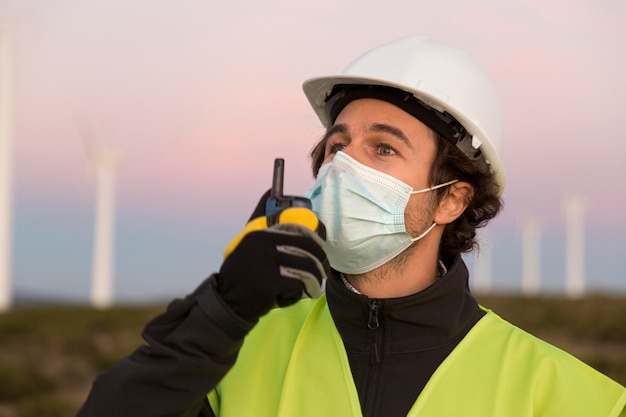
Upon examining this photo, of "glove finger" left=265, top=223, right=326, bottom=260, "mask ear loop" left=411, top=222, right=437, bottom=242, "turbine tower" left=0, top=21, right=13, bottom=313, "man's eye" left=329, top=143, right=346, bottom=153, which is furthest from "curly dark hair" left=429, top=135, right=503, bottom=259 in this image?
"turbine tower" left=0, top=21, right=13, bottom=313

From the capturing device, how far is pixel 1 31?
22.9 m

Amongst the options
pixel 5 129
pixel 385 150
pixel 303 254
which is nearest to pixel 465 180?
pixel 385 150

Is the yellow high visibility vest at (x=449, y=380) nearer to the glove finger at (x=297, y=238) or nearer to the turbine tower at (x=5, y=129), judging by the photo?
the glove finger at (x=297, y=238)

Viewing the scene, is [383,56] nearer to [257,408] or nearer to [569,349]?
[257,408]

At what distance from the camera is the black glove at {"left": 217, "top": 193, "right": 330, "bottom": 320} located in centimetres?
284

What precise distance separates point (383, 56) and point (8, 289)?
69.1ft

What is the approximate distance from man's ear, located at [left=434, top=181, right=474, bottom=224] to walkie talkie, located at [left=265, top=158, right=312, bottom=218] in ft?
3.51

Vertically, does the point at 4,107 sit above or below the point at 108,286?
above

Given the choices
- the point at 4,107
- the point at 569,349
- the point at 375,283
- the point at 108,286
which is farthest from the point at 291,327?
the point at 108,286

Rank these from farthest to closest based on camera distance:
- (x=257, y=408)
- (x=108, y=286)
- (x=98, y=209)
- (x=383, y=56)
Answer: (x=108, y=286)
(x=98, y=209)
(x=383, y=56)
(x=257, y=408)

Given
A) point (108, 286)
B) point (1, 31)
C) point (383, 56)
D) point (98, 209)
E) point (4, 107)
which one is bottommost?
point (108, 286)

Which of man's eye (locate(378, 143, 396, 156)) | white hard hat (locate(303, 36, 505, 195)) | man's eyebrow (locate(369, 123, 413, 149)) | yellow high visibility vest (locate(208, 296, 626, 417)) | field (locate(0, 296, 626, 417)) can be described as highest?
white hard hat (locate(303, 36, 505, 195))

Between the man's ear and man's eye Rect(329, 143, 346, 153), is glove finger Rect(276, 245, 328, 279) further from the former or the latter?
the man's ear

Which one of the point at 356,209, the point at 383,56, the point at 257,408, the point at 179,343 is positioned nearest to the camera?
the point at 179,343
